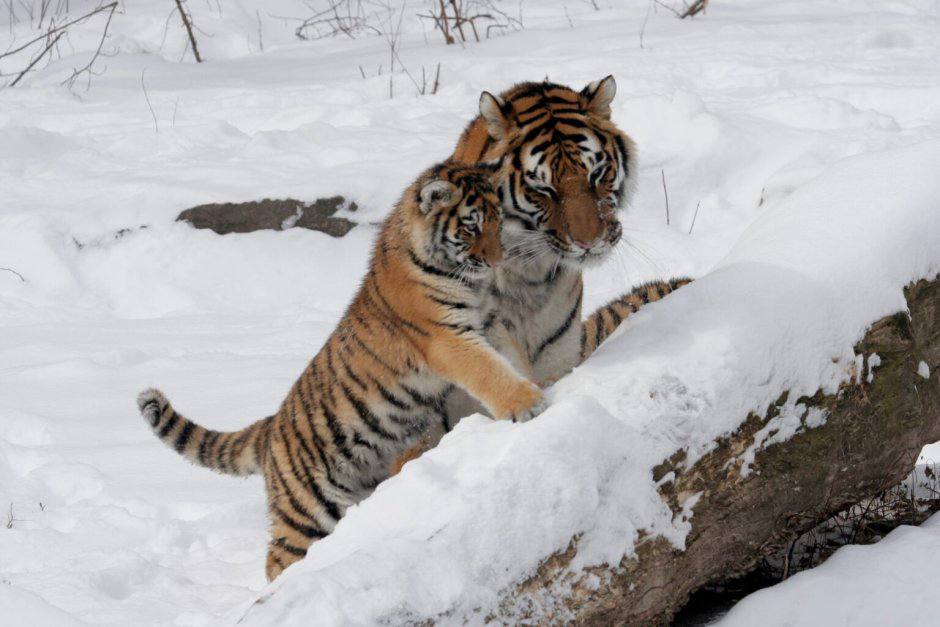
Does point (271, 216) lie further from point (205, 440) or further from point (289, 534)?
point (289, 534)

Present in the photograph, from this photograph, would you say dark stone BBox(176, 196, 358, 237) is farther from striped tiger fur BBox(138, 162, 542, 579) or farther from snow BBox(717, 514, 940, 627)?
snow BBox(717, 514, 940, 627)

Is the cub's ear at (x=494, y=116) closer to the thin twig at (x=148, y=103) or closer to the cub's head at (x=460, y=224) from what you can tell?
the cub's head at (x=460, y=224)

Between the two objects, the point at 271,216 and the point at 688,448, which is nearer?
the point at 688,448

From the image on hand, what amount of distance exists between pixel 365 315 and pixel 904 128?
3.96 meters

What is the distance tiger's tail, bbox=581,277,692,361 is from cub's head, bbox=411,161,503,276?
75cm

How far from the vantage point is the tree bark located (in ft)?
7.30

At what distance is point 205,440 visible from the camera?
3.49 m

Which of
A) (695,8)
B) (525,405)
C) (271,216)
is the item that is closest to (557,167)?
(525,405)

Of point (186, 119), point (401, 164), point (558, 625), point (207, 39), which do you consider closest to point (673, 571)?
point (558, 625)

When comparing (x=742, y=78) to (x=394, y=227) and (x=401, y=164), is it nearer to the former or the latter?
(x=401, y=164)

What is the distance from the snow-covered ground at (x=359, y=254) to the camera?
2.37 metres

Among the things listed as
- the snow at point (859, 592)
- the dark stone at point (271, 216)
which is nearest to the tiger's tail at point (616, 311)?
the snow at point (859, 592)

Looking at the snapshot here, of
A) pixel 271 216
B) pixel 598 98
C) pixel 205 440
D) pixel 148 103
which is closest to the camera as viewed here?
pixel 598 98

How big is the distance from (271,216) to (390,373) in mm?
2935
